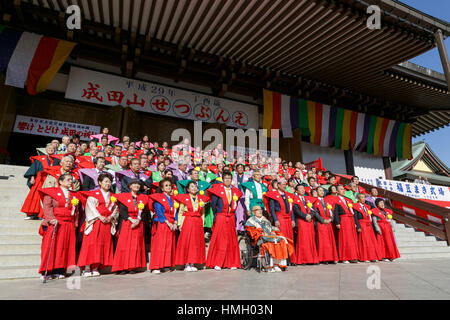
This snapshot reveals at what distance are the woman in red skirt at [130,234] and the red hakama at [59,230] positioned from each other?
1.79 feet

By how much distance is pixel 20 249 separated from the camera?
3.41 meters

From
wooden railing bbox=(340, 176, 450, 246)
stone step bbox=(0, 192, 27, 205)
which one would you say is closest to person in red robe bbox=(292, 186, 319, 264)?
wooden railing bbox=(340, 176, 450, 246)

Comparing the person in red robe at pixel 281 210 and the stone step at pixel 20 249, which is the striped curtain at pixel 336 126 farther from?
the stone step at pixel 20 249

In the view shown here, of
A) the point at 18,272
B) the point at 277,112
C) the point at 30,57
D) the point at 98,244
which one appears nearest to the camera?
the point at 18,272

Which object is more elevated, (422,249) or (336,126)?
(336,126)

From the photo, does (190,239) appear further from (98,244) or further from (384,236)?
(384,236)

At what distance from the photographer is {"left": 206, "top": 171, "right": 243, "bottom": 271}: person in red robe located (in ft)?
12.5

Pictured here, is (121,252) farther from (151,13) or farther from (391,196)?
(391,196)

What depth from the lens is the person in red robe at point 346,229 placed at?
15.5 ft

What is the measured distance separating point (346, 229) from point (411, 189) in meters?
6.70

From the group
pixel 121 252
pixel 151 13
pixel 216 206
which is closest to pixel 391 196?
pixel 216 206

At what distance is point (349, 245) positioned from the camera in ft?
15.7

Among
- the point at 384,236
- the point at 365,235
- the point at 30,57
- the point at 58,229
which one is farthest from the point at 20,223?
the point at 384,236
